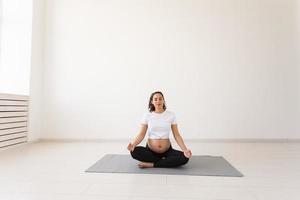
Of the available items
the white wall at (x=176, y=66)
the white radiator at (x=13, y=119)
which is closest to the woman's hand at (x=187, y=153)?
the white wall at (x=176, y=66)

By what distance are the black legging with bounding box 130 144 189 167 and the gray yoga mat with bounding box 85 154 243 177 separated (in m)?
0.06

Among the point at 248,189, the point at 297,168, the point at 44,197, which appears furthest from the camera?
the point at 297,168

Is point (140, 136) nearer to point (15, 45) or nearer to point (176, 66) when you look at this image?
point (176, 66)

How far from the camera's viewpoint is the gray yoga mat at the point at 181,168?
2004 millimetres

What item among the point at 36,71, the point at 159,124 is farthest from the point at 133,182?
the point at 36,71

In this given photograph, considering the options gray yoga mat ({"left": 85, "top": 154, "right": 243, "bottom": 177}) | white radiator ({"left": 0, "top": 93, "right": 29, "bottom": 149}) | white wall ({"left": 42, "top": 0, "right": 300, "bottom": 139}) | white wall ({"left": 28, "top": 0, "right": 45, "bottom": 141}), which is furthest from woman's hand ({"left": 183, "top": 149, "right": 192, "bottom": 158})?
white wall ({"left": 28, "top": 0, "right": 45, "bottom": 141})

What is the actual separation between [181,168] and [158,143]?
31 cm

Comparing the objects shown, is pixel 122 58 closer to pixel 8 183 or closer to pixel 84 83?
pixel 84 83

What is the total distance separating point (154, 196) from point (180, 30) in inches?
122

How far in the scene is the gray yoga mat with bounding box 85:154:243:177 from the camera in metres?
2.00

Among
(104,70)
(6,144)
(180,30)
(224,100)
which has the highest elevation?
(180,30)

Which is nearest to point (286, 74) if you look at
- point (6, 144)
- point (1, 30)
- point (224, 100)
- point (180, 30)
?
point (224, 100)

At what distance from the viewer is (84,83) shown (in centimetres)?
393

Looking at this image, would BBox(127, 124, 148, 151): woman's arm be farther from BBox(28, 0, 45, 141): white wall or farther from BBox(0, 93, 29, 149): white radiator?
BBox(28, 0, 45, 141): white wall
